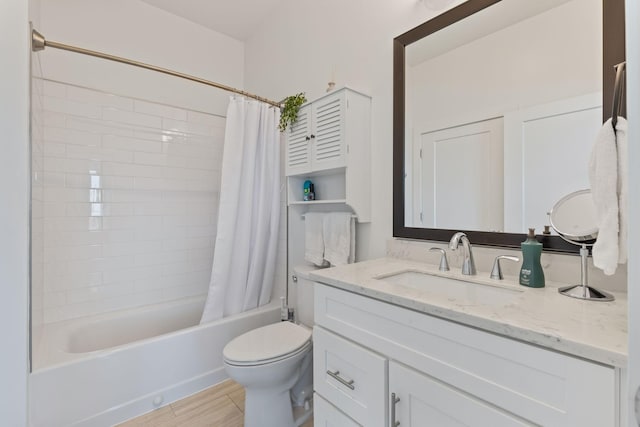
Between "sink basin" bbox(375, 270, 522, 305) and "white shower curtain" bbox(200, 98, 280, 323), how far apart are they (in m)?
1.15

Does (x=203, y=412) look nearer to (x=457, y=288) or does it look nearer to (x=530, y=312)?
(x=457, y=288)

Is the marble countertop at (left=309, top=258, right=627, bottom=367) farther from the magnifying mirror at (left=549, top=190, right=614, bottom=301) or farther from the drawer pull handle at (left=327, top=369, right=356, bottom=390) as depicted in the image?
the drawer pull handle at (left=327, top=369, right=356, bottom=390)

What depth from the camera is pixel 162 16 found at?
2.28 meters

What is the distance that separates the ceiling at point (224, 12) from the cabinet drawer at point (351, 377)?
8.07 ft

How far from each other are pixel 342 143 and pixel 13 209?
129cm

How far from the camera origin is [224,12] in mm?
2332

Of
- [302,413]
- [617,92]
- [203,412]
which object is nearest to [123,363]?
[203,412]

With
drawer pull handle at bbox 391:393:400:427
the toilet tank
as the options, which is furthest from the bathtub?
drawer pull handle at bbox 391:393:400:427

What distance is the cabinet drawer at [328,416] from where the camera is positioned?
3.39 feet

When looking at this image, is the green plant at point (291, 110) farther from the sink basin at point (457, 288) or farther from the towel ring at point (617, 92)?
the towel ring at point (617, 92)

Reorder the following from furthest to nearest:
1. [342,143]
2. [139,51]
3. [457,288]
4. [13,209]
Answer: [139,51] → [342,143] → [457,288] → [13,209]

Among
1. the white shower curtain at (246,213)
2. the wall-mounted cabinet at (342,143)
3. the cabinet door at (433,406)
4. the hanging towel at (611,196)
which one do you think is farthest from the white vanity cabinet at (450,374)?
the white shower curtain at (246,213)

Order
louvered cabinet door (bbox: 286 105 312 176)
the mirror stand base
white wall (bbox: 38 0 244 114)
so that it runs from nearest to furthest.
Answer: the mirror stand base < louvered cabinet door (bbox: 286 105 312 176) < white wall (bbox: 38 0 244 114)

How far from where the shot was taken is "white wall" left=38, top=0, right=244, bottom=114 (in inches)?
74.5
